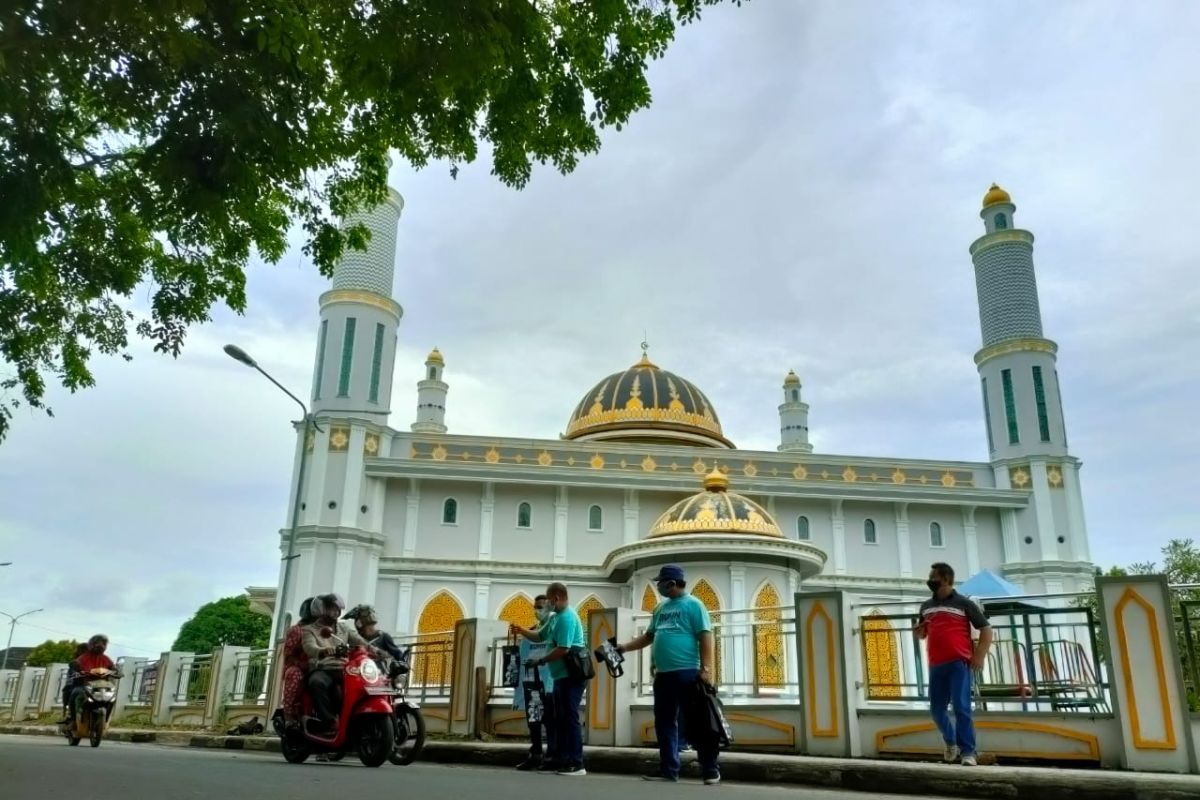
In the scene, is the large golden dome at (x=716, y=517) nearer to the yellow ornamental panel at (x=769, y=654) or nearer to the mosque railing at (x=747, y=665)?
the yellow ornamental panel at (x=769, y=654)

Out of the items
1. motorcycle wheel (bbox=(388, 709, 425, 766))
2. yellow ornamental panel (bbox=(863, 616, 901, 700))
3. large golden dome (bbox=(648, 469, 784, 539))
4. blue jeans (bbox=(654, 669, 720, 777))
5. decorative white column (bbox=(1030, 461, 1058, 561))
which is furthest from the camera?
decorative white column (bbox=(1030, 461, 1058, 561))

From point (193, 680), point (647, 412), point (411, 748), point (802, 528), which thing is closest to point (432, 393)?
point (647, 412)

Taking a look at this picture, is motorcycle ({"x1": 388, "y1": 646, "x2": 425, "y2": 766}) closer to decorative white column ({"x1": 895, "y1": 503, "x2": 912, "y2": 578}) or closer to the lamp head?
the lamp head

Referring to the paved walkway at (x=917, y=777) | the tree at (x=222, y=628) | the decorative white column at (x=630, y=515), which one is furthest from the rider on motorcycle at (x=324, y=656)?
the tree at (x=222, y=628)

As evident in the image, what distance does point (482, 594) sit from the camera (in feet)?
97.2

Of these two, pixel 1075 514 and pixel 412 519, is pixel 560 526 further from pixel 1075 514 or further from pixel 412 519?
pixel 1075 514

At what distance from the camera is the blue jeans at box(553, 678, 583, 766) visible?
7.32 meters

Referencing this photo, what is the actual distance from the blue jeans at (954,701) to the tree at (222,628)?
5214 cm

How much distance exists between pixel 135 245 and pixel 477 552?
21.9m

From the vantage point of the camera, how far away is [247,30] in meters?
5.57

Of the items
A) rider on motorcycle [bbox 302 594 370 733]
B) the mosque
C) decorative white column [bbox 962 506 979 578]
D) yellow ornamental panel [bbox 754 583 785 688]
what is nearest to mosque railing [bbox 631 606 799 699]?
yellow ornamental panel [bbox 754 583 785 688]

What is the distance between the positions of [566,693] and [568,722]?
220 millimetres

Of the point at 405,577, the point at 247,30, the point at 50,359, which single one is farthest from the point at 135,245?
the point at 405,577

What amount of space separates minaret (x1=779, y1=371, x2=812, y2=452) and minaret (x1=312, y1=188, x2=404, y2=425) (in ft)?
79.0
